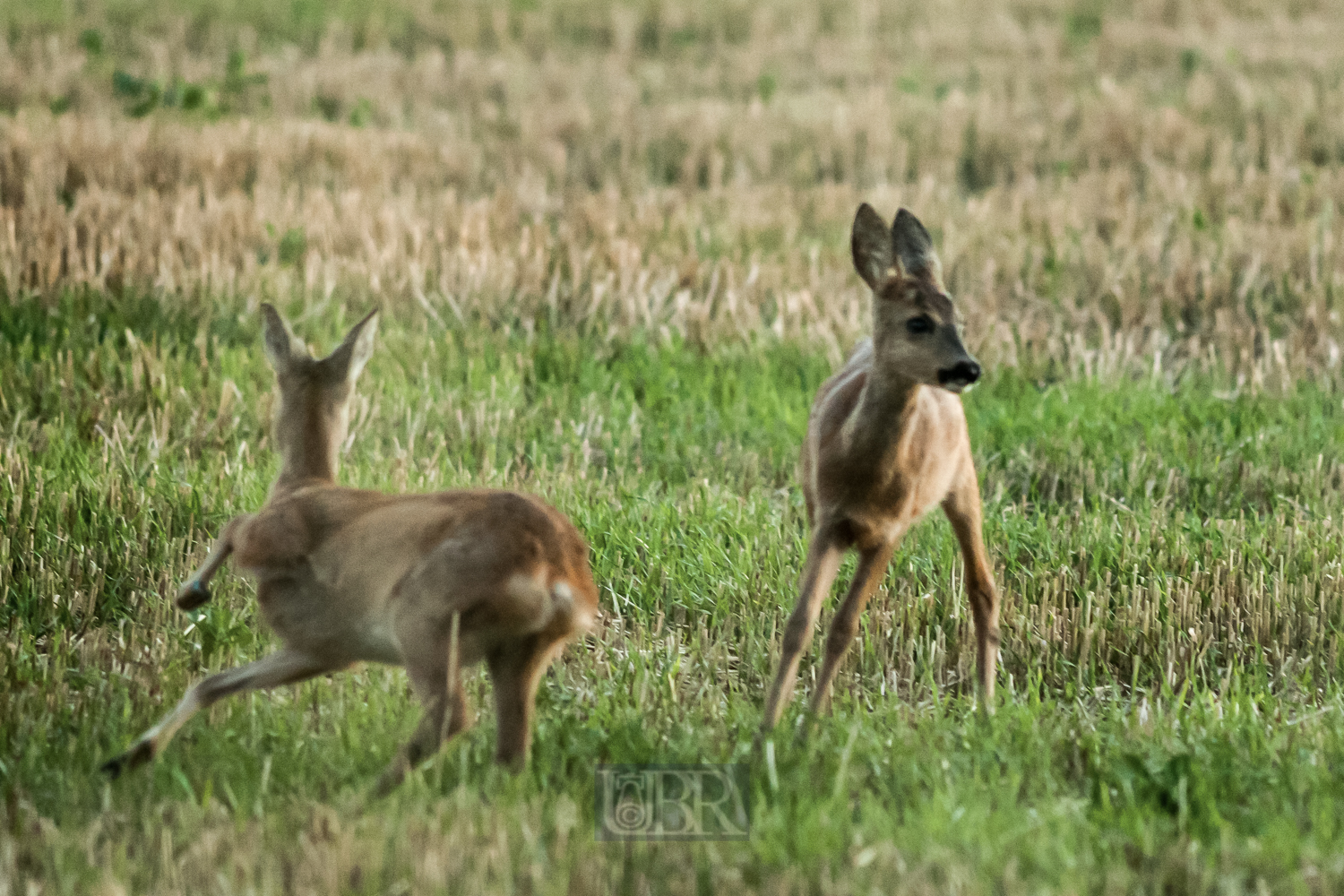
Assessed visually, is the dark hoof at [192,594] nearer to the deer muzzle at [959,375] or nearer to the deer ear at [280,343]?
the deer ear at [280,343]

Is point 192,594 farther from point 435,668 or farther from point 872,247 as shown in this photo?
point 872,247

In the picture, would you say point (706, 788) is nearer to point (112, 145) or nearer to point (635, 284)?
point (635, 284)

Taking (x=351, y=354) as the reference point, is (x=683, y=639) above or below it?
below

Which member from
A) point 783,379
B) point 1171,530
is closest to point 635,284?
point 783,379

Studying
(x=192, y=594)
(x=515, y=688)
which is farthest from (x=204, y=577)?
(x=515, y=688)

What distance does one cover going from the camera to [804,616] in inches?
170

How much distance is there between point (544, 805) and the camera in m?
3.67

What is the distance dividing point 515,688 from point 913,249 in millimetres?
1535

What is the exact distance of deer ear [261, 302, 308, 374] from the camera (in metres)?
4.32

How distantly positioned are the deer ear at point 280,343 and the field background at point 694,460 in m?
0.93

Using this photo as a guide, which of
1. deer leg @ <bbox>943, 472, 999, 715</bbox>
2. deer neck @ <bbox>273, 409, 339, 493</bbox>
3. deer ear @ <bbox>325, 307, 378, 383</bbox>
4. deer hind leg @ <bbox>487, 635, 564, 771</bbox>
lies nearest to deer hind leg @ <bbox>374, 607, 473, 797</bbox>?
deer hind leg @ <bbox>487, 635, 564, 771</bbox>

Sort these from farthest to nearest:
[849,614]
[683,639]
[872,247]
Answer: [683,639]
[849,614]
[872,247]

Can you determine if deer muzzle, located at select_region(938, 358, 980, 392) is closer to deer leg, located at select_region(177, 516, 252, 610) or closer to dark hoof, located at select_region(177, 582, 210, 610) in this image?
deer leg, located at select_region(177, 516, 252, 610)

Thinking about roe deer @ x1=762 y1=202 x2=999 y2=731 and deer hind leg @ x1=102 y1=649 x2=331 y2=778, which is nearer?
deer hind leg @ x1=102 y1=649 x2=331 y2=778
